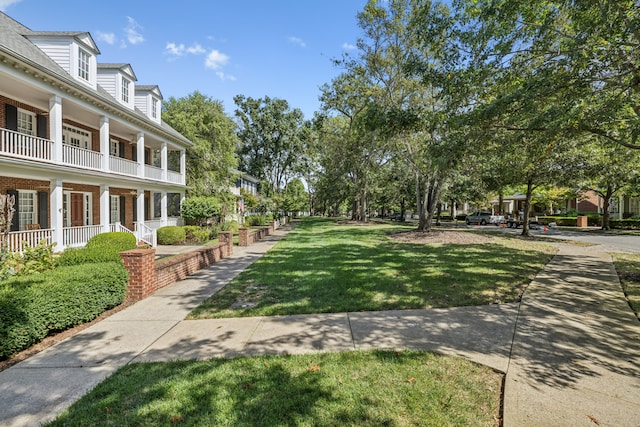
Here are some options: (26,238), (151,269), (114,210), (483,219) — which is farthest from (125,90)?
(483,219)

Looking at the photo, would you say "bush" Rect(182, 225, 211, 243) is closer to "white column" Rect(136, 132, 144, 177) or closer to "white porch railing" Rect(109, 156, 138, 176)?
"white column" Rect(136, 132, 144, 177)

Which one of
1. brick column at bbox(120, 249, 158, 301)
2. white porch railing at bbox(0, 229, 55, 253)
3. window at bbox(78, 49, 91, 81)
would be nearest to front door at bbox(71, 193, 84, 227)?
white porch railing at bbox(0, 229, 55, 253)

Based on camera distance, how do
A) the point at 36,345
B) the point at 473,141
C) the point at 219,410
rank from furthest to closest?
1. the point at 473,141
2. the point at 36,345
3. the point at 219,410

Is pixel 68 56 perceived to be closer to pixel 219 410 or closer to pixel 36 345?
pixel 36 345

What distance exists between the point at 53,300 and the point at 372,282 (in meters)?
6.05

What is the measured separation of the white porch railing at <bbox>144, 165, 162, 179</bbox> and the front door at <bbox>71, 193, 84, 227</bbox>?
3.46m

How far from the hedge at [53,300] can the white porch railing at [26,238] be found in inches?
249

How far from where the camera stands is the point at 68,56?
44.2 ft

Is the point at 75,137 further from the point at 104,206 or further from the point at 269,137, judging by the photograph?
the point at 269,137

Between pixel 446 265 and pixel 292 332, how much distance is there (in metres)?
6.57

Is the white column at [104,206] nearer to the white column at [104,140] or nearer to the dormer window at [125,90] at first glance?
the white column at [104,140]

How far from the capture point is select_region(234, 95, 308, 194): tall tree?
47094mm

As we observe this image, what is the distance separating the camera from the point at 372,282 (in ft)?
25.1

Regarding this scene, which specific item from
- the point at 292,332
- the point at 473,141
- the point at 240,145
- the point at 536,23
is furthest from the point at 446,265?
the point at 240,145
